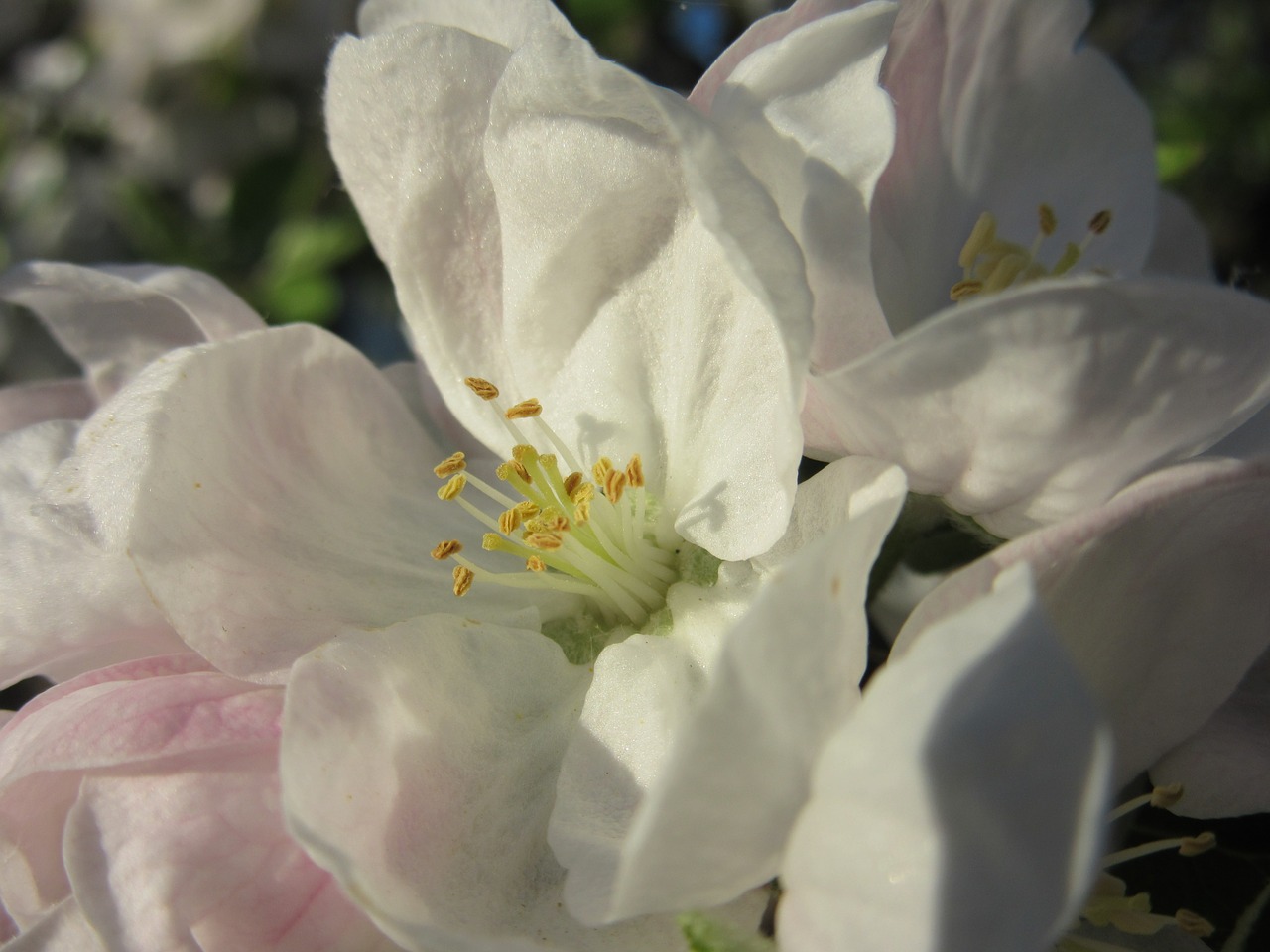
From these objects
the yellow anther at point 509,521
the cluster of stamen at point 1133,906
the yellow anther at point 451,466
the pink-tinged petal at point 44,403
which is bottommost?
the cluster of stamen at point 1133,906

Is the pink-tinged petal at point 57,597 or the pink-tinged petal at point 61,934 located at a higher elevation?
the pink-tinged petal at point 57,597

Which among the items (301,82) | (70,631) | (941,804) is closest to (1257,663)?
(941,804)

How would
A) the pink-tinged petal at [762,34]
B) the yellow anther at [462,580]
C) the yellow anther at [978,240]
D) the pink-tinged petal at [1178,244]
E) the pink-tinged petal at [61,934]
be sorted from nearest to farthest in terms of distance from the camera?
the pink-tinged petal at [61,934] → the pink-tinged petal at [762,34] → the yellow anther at [462,580] → the yellow anther at [978,240] → the pink-tinged petal at [1178,244]

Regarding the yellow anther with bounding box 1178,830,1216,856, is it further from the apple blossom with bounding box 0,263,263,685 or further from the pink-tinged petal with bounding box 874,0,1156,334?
the apple blossom with bounding box 0,263,263,685

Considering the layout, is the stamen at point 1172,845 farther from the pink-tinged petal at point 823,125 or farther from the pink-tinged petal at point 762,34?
the pink-tinged petal at point 762,34

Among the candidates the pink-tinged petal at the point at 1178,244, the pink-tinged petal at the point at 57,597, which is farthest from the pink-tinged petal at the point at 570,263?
the pink-tinged petal at the point at 1178,244

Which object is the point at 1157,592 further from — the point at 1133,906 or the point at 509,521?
the point at 509,521

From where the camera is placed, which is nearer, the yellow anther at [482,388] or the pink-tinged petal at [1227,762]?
the pink-tinged petal at [1227,762]

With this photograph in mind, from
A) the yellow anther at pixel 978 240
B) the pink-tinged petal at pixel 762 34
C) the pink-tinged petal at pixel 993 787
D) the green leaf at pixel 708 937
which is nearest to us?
the pink-tinged petal at pixel 993 787
